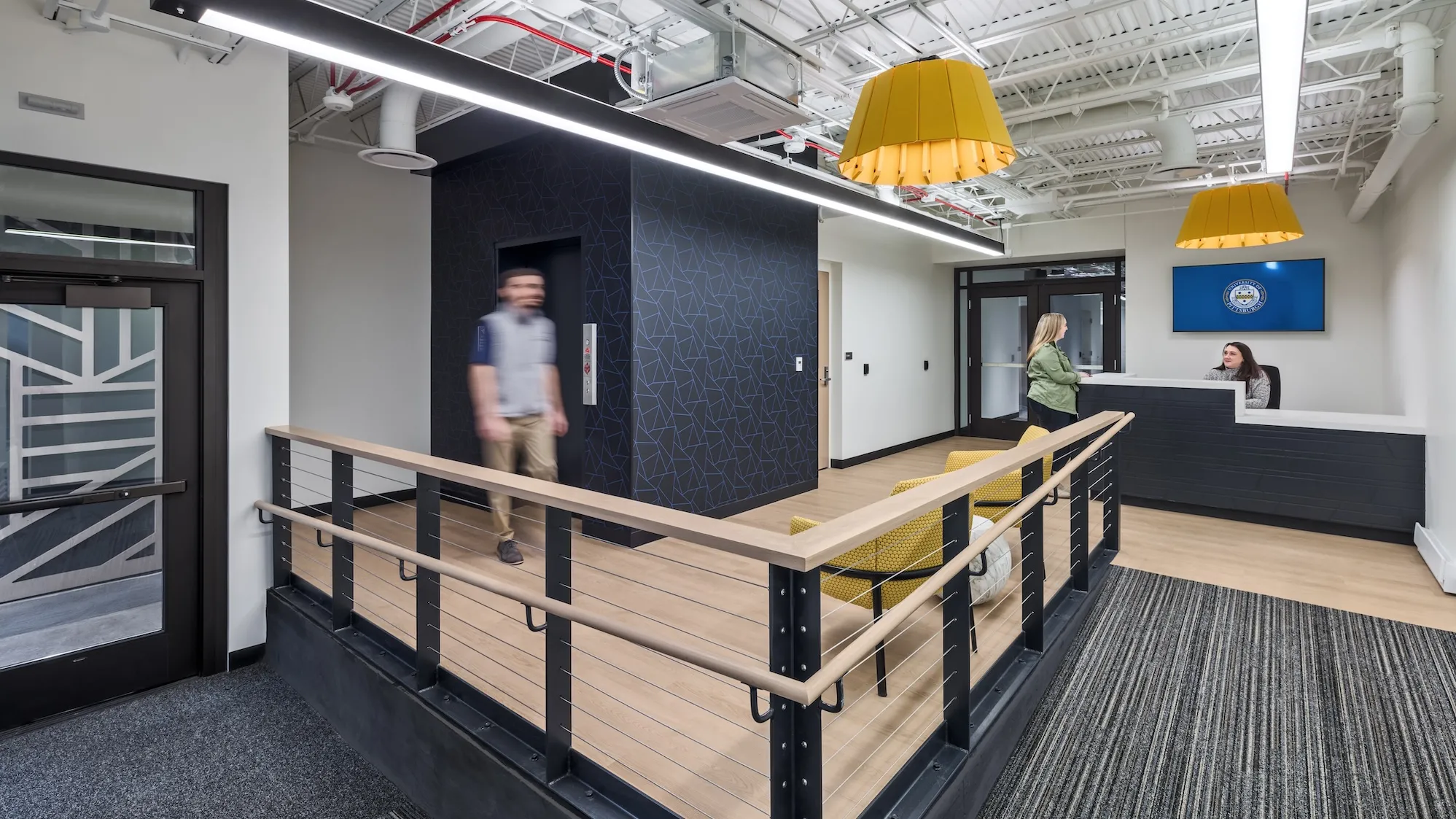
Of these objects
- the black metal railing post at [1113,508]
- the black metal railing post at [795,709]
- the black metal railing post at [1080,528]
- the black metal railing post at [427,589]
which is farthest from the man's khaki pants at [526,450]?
the black metal railing post at [1113,508]

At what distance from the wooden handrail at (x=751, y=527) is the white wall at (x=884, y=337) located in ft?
16.0

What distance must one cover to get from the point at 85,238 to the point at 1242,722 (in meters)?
4.68

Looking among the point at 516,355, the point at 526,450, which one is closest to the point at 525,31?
the point at 516,355

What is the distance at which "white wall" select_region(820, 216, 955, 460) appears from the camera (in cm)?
729

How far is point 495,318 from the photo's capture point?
3.63m

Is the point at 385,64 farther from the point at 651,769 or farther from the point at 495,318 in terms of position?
the point at 651,769

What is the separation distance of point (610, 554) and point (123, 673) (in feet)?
7.41

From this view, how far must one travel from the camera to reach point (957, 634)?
1930 millimetres

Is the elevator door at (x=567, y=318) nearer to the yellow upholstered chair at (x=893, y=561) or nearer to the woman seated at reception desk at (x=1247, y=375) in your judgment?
the yellow upholstered chair at (x=893, y=561)

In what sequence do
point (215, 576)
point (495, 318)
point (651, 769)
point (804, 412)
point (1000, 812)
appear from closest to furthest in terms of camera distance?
point (1000, 812) → point (651, 769) → point (215, 576) → point (495, 318) → point (804, 412)

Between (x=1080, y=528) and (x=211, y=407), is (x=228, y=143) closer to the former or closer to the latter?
(x=211, y=407)

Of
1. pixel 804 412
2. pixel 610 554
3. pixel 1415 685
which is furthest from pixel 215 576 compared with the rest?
pixel 1415 685

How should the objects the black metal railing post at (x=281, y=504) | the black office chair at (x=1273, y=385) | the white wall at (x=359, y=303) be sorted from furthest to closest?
the black office chair at (x=1273, y=385)
the white wall at (x=359, y=303)
the black metal railing post at (x=281, y=504)

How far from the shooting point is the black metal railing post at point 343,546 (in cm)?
271
